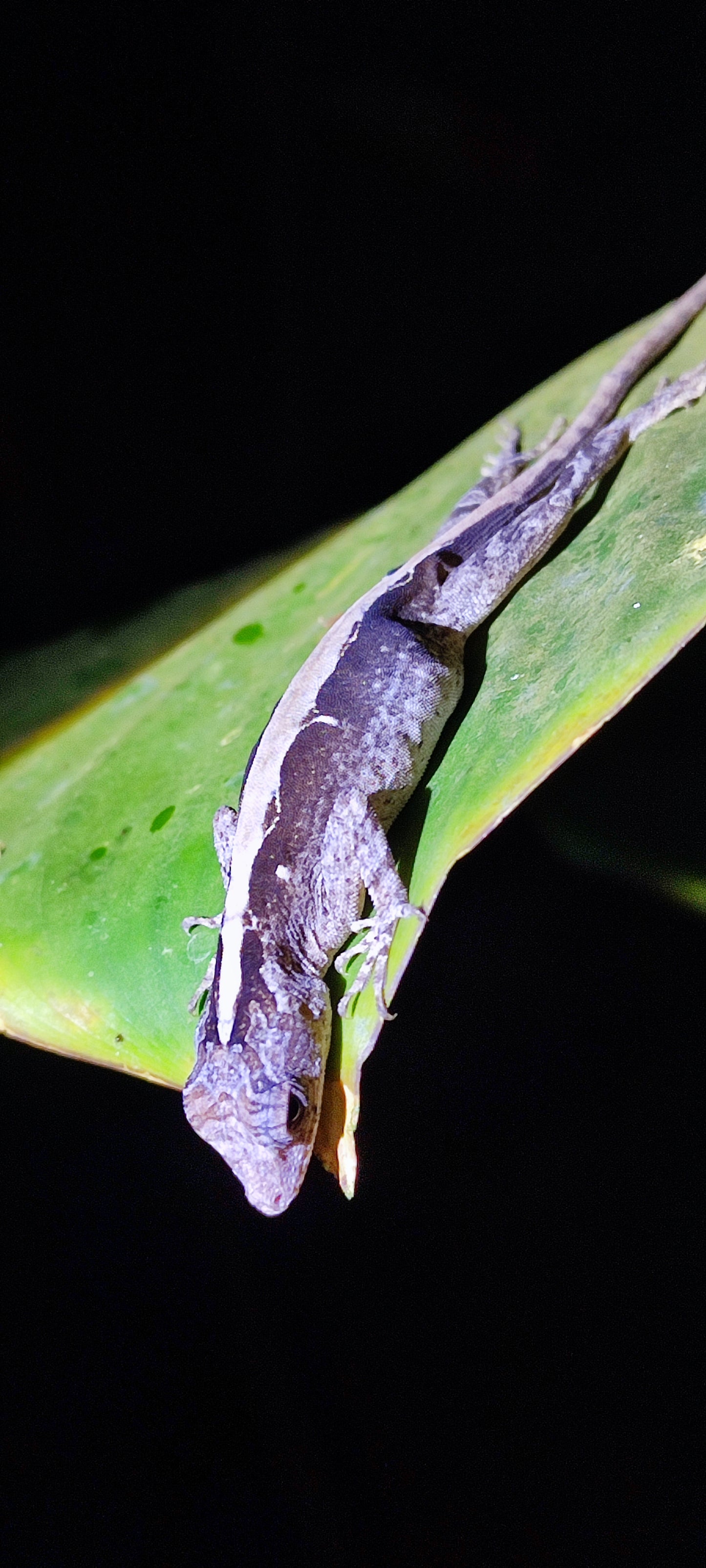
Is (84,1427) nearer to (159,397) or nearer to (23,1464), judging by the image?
(23,1464)

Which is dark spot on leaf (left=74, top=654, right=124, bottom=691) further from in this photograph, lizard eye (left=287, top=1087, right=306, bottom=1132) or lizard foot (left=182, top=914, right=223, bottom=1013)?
lizard eye (left=287, top=1087, right=306, bottom=1132)

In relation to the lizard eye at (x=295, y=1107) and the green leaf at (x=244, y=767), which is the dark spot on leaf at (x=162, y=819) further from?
the lizard eye at (x=295, y=1107)

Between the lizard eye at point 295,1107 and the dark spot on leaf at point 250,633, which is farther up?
the dark spot on leaf at point 250,633

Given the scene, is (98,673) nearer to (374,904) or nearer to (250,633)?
(250,633)

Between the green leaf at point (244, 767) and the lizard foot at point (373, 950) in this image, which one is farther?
the lizard foot at point (373, 950)

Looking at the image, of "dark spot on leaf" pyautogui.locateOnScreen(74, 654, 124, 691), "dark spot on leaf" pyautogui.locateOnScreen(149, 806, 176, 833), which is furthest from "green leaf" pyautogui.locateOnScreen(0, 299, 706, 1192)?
"dark spot on leaf" pyautogui.locateOnScreen(74, 654, 124, 691)

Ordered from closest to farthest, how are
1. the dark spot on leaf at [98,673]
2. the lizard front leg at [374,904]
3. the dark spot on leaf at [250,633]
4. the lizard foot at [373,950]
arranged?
the lizard foot at [373,950] → the lizard front leg at [374,904] → the dark spot on leaf at [250,633] → the dark spot on leaf at [98,673]

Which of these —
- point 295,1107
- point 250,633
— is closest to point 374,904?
point 295,1107

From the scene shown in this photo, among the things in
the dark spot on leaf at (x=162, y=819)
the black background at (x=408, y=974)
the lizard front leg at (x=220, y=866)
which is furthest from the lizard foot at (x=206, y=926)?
the black background at (x=408, y=974)
